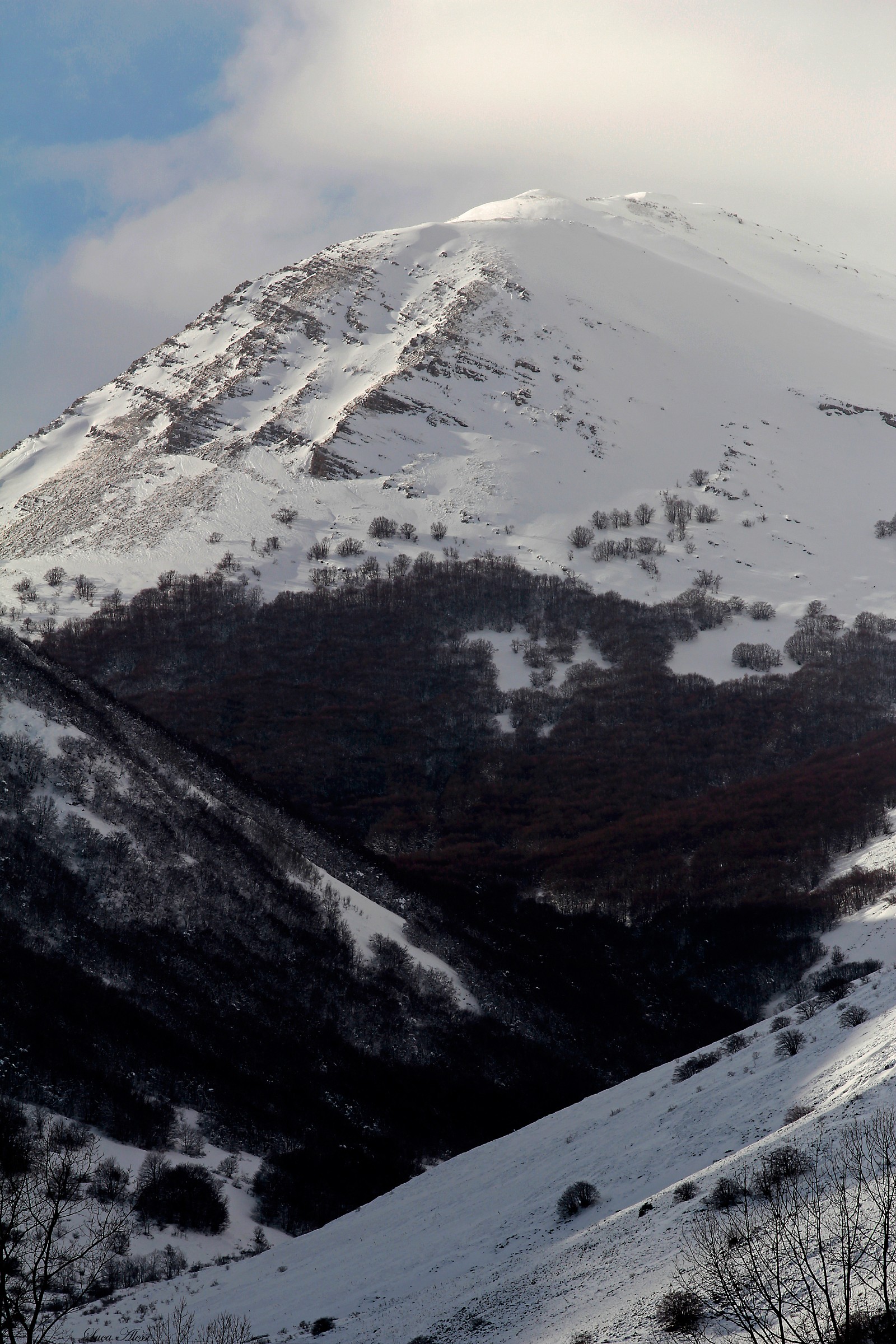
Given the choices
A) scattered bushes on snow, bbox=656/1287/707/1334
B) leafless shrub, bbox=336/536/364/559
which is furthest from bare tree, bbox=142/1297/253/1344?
leafless shrub, bbox=336/536/364/559

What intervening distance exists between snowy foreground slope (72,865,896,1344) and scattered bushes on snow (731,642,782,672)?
117821 mm

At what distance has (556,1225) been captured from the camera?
36.8 meters

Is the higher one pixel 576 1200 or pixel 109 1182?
pixel 109 1182

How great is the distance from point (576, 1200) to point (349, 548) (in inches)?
6514

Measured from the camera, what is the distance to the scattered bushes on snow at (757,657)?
6393 inches

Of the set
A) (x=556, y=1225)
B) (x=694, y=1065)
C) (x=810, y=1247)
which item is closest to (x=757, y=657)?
(x=694, y=1065)

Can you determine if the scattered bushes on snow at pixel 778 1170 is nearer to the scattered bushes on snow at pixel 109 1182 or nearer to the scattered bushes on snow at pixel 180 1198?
the scattered bushes on snow at pixel 180 1198

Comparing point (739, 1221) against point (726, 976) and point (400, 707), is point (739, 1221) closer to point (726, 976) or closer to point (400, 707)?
point (726, 976)

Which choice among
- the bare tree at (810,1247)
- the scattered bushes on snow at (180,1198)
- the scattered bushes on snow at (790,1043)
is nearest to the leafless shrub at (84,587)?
the scattered bushes on snow at (180,1198)

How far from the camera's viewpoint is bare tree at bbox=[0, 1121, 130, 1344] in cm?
2772

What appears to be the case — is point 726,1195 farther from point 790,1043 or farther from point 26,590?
point 26,590

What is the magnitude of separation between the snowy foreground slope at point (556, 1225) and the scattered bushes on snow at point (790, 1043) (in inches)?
20.4

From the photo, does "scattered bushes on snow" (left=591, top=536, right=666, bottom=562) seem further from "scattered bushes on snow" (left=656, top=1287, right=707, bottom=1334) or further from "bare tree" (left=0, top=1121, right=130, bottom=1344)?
"scattered bushes on snow" (left=656, top=1287, right=707, bottom=1334)

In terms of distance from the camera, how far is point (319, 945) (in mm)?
84750
